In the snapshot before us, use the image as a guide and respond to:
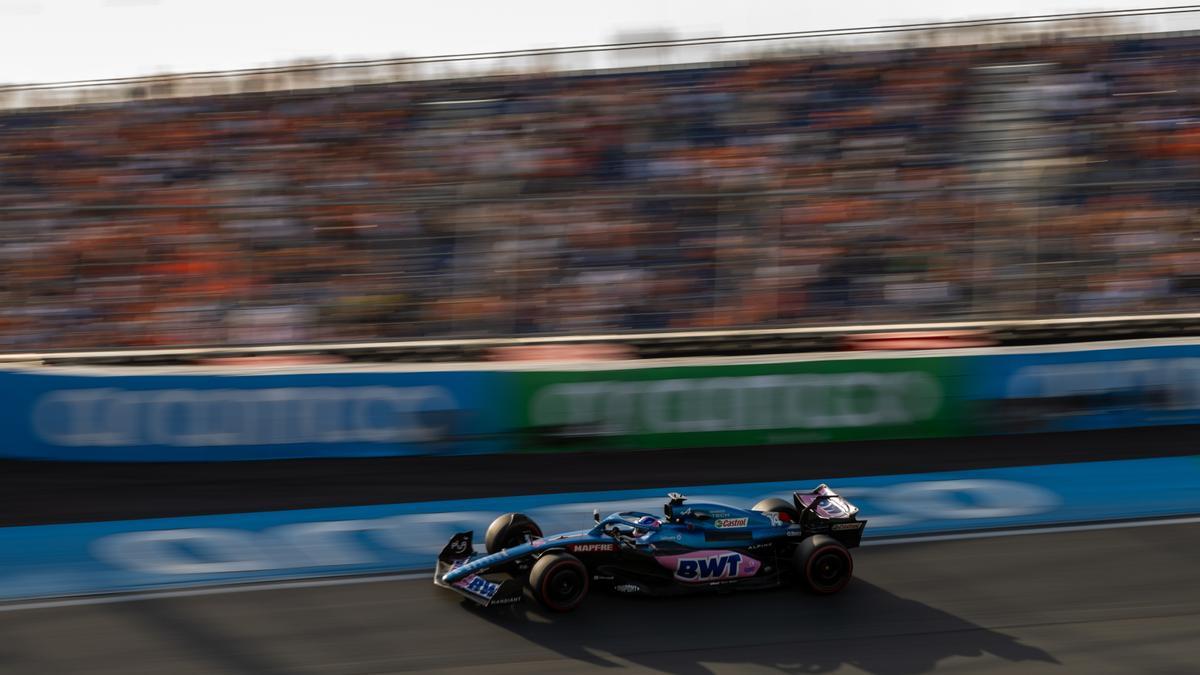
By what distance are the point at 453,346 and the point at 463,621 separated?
3890 mm

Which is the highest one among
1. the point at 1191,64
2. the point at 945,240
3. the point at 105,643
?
the point at 1191,64

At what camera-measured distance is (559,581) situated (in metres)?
6.77

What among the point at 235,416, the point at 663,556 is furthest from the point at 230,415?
the point at 663,556

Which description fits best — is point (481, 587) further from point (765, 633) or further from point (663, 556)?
point (765, 633)

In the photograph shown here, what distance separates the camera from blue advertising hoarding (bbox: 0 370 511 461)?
998 cm

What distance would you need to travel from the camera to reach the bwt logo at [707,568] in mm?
7008

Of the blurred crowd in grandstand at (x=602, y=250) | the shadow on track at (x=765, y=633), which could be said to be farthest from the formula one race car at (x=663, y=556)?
the blurred crowd in grandstand at (x=602, y=250)

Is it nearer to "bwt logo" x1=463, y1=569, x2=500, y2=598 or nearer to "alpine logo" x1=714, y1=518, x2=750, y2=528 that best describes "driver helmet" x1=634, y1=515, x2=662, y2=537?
"alpine logo" x1=714, y1=518, x2=750, y2=528

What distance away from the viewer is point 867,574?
25.0 ft

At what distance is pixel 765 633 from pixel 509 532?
1.61 meters

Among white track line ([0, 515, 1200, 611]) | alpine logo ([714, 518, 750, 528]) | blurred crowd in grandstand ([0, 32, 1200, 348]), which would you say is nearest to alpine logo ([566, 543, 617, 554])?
alpine logo ([714, 518, 750, 528])

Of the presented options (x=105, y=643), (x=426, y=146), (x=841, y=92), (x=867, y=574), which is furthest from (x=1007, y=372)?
(x=105, y=643)

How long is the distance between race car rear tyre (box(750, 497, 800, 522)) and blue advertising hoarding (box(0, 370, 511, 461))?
321 centimetres

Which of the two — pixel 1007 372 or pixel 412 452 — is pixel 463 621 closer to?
pixel 412 452
